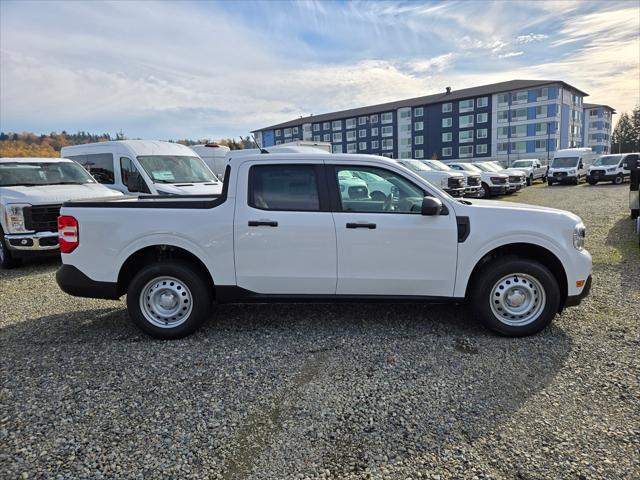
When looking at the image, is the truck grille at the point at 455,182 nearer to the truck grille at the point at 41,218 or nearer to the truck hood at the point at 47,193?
the truck hood at the point at 47,193

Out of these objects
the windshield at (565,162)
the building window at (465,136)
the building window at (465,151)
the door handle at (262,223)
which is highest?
the building window at (465,136)

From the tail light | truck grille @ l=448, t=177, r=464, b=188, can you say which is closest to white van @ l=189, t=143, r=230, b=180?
truck grille @ l=448, t=177, r=464, b=188

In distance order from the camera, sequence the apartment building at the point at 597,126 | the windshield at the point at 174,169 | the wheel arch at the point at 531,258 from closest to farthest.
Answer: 1. the wheel arch at the point at 531,258
2. the windshield at the point at 174,169
3. the apartment building at the point at 597,126

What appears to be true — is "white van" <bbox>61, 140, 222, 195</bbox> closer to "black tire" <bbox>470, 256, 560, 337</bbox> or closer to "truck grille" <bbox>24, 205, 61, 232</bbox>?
"truck grille" <bbox>24, 205, 61, 232</bbox>

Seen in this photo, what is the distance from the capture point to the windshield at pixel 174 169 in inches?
388

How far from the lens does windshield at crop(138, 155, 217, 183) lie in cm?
987

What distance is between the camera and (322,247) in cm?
428

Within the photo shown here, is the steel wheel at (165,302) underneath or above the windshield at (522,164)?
underneath

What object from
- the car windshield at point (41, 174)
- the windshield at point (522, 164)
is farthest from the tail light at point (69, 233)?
the windshield at point (522, 164)

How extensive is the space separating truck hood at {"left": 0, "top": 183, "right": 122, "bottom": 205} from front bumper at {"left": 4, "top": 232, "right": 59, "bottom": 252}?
0.58 meters

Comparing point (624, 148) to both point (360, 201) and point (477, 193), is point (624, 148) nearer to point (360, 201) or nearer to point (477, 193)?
point (477, 193)

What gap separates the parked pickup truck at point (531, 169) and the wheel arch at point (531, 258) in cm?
3016

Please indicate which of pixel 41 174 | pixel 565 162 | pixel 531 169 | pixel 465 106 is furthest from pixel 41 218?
pixel 465 106

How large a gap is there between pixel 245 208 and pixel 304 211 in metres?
0.59
